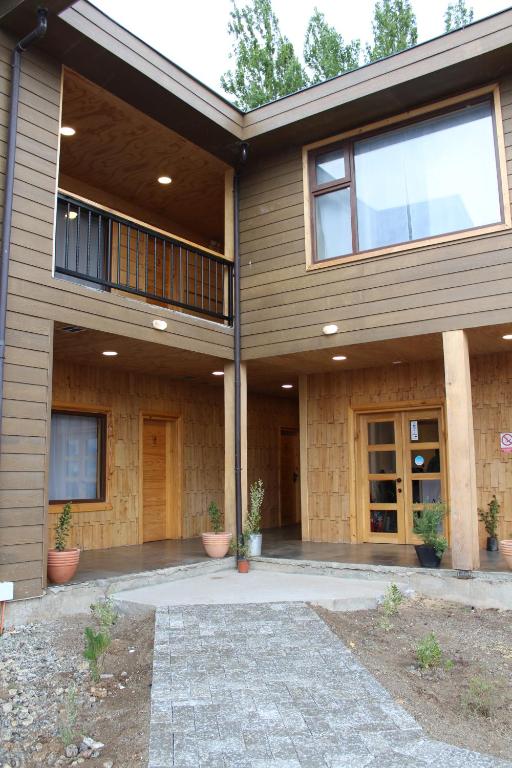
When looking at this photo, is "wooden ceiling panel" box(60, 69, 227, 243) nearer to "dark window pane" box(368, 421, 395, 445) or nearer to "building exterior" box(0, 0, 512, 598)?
"building exterior" box(0, 0, 512, 598)

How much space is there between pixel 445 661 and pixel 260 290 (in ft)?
15.8

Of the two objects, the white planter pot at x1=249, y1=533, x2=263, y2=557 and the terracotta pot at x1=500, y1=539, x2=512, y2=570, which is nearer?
the terracotta pot at x1=500, y1=539, x2=512, y2=570

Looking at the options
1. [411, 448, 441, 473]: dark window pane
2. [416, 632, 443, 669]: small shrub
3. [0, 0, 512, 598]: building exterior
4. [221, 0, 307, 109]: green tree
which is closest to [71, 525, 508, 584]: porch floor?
[0, 0, 512, 598]: building exterior

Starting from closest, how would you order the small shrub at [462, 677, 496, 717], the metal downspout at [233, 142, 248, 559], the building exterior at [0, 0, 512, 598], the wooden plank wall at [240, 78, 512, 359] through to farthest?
1. the small shrub at [462, 677, 496, 717]
2. the building exterior at [0, 0, 512, 598]
3. the wooden plank wall at [240, 78, 512, 359]
4. the metal downspout at [233, 142, 248, 559]

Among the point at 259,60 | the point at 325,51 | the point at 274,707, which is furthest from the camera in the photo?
the point at 325,51

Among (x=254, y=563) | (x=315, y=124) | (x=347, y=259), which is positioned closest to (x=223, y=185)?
(x=315, y=124)

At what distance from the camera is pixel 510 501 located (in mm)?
7488

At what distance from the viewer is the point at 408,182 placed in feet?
22.9

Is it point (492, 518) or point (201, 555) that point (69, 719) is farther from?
point (492, 518)

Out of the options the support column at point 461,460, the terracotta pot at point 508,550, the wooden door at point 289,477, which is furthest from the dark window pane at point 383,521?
the wooden door at point 289,477

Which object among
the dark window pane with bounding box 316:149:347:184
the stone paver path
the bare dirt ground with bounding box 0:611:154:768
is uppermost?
the dark window pane with bounding box 316:149:347:184

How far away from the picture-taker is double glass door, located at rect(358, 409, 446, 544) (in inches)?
323

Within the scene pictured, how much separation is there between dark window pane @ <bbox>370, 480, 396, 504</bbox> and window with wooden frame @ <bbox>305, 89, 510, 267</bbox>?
10.2 ft

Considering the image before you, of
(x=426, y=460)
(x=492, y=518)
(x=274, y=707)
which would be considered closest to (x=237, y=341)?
(x=426, y=460)
